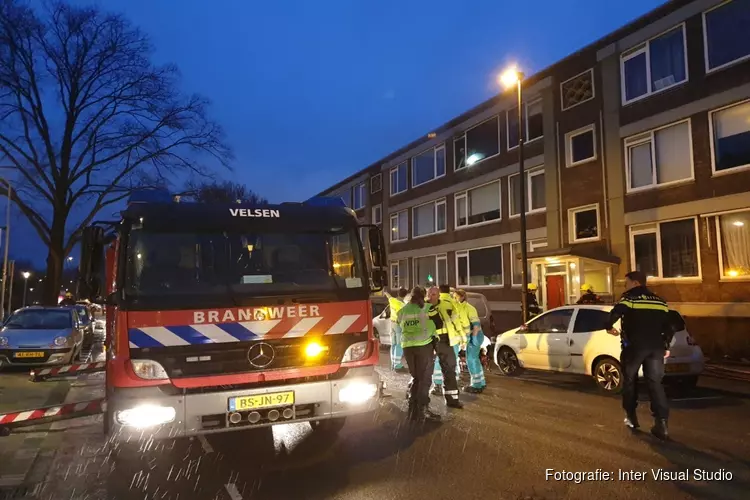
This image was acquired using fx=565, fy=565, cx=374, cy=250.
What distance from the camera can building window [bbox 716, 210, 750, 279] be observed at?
15.4m

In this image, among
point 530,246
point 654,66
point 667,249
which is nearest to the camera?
point 667,249

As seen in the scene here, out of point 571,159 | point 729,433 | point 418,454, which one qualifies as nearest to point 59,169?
point 571,159

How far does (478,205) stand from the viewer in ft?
88.5

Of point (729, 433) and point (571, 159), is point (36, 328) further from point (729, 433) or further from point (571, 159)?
point (571, 159)

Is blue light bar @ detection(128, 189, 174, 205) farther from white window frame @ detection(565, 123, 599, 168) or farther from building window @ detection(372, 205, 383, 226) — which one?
building window @ detection(372, 205, 383, 226)

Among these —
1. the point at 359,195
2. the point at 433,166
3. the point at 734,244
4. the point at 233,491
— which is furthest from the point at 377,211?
the point at 233,491

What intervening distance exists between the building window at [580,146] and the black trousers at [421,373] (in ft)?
48.9

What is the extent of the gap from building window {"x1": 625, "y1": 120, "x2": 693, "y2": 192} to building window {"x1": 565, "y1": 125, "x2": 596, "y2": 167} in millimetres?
1562

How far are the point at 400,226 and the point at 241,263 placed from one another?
2931 cm

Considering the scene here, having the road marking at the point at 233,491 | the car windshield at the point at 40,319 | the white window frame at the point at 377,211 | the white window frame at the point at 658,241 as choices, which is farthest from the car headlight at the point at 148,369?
the white window frame at the point at 377,211

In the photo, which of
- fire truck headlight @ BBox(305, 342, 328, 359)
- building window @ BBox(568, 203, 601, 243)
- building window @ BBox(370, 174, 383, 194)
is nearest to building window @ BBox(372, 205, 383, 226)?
building window @ BBox(370, 174, 383, 194)

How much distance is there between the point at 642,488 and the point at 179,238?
16.1 ft

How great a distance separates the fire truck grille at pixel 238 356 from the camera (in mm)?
5293

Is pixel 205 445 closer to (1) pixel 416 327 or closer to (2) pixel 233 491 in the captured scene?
(2) pixel 233 491
